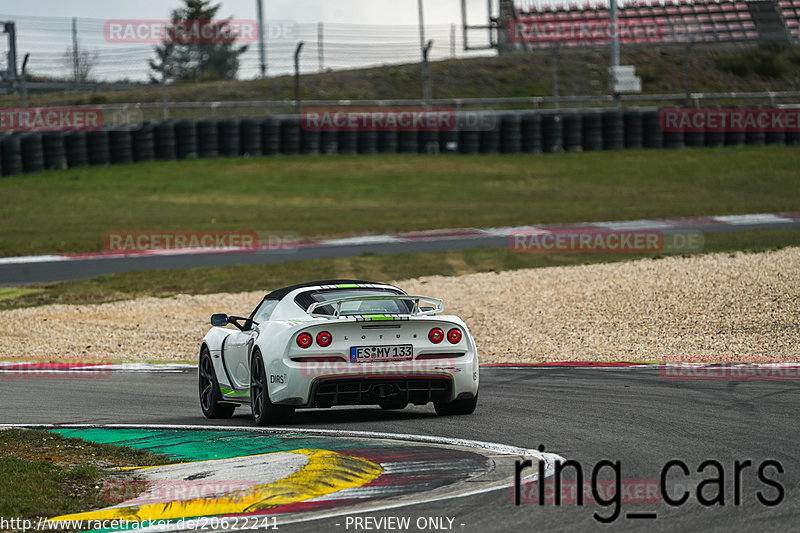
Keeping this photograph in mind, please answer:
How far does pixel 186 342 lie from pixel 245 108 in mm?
26698

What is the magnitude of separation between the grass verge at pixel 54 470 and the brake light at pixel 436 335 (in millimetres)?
2318

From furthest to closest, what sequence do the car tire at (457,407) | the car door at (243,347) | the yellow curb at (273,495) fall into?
the car door at (243,347) → the car tire at (457,407) → the yellow curb at (273,495)

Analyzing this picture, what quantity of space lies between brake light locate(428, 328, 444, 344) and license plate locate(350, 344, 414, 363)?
0.65 feet

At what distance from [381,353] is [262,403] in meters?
0.99

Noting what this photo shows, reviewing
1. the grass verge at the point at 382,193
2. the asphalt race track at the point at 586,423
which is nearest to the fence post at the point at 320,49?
the grass verge at the point at 382,193

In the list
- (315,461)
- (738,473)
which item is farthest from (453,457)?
(738,473)

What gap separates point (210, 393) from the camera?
9.80 meters

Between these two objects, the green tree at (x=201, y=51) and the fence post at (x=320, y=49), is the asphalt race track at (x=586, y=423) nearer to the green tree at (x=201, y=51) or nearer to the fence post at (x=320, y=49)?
the fence post at (x=320, y=49)

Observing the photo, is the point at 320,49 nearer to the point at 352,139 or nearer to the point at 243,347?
the point at 352,139

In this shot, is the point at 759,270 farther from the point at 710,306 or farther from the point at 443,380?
the point at 443,380

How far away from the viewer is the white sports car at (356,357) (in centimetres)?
841

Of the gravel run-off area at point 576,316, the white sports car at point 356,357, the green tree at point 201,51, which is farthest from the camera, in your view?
the green tree at point 201,51

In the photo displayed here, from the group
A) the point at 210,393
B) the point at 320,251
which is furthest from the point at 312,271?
the point at 210,393

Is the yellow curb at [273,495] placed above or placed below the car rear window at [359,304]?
below
